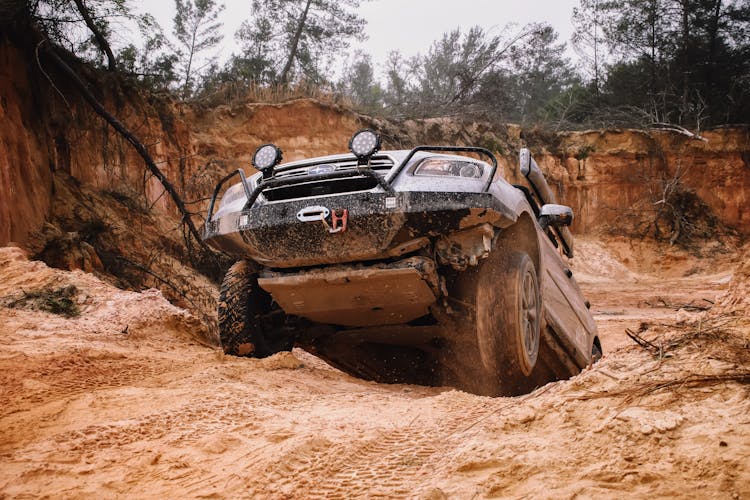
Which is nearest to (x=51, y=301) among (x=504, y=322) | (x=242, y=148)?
(x=504, y=322)

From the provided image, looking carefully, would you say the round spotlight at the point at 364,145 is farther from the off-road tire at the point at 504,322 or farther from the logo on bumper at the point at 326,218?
the off-road tire at the point at 504,322

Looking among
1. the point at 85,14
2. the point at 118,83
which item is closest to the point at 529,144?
the point at 118,83

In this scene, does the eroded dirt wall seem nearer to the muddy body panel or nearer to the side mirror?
the muddy body panel

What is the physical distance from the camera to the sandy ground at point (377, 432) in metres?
2.01

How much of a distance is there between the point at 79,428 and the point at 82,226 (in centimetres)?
727

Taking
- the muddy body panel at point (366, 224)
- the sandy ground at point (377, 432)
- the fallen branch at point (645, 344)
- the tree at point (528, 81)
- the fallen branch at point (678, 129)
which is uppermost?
the tree at point (528, 81)

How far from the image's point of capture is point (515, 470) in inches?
82.4

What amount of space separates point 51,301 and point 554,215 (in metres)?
4.09

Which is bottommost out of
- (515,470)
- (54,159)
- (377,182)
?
→ (515,470)

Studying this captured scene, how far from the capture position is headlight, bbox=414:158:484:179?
13.8ft

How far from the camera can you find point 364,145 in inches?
165

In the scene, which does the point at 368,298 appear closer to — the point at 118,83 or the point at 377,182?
the point at 377,182

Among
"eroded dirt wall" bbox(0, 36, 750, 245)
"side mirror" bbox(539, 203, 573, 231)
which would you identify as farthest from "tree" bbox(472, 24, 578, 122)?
"side mirror" bbox(539, 203, 573, 231)

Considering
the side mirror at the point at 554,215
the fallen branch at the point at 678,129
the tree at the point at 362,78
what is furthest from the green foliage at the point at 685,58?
the side mirror at the point at 554,215
